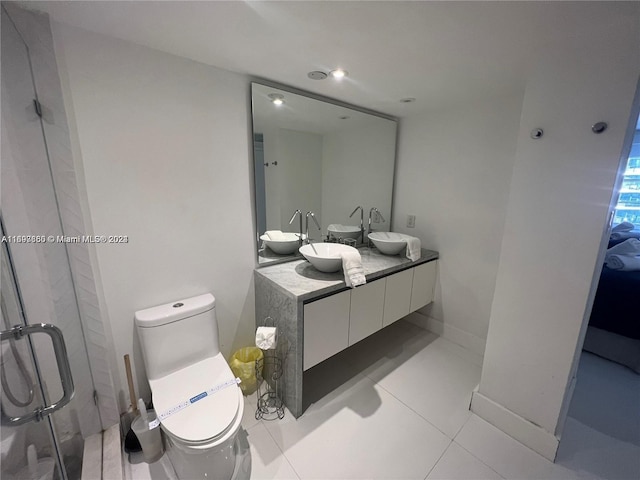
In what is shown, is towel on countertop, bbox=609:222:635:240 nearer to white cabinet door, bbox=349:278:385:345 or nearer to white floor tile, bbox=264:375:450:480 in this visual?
white cabinet door, bbox=349:278:385:345

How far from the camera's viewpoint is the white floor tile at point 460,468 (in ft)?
4.45

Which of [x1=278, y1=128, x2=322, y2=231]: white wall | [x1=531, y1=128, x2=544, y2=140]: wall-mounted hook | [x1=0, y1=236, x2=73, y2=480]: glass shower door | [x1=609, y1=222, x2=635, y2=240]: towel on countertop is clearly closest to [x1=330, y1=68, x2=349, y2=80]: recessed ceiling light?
[x1=278, y1=128, x2=322, y2=231]: white wall

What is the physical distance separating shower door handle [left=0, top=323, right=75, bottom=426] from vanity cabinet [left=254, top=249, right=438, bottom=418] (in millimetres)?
950

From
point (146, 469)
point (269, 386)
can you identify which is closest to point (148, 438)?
point (146, 469)

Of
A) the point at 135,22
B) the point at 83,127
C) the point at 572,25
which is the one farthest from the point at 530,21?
the point at 83,127

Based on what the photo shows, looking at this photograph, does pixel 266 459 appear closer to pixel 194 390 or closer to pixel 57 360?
pixel 194 390

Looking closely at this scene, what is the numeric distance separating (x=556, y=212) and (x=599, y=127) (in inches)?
15.6

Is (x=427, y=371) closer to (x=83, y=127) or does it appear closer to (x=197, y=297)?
(x=197, y=297)

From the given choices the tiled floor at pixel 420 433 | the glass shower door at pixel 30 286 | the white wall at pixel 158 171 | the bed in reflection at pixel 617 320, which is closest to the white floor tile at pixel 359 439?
the tiled floor at pixel 420 433

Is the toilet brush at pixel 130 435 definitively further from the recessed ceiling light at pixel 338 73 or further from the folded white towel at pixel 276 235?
the recessed ceiling light at pixel 338 73

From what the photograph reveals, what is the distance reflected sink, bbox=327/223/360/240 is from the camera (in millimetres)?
2432

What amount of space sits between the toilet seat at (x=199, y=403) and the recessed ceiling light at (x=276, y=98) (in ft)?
5.71

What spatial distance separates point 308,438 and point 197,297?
3.59 feet

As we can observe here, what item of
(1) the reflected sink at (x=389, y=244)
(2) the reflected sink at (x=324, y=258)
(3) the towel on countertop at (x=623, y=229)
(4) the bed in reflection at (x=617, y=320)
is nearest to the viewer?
(2) the reflected sink at (x=324, y=258)
